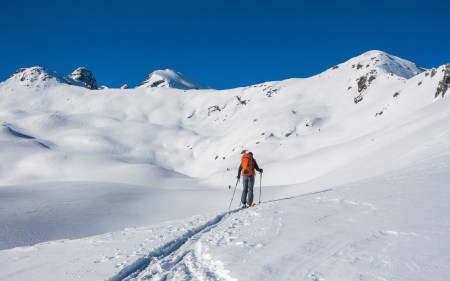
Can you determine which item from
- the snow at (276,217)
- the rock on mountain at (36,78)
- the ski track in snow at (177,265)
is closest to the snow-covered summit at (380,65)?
the snow at (276,217)

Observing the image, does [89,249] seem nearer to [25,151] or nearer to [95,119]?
[25,151]

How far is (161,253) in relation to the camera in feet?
22.8

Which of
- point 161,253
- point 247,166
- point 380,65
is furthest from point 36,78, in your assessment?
point 161,253

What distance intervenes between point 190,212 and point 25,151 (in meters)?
66.1

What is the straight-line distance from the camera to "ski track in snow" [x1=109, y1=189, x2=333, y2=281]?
5492 mm

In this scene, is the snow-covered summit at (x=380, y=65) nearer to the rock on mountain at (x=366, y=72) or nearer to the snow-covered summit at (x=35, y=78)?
the rock on mountain at (x=366, y=72)

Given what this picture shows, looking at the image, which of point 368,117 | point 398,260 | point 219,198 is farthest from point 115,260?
point 368,117

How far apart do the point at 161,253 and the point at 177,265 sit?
100 centimetres

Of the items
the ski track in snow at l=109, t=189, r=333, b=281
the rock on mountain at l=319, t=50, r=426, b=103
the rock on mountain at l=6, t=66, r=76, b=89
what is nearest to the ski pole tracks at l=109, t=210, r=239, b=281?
the ski track in snow at l=109, t=189, r=333, b=281

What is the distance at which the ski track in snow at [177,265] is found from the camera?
5492 mm

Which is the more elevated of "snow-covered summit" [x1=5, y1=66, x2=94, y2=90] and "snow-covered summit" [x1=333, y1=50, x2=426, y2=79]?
"snow-covered summit" [x1=5, y1=66, x2=94, y2=90]

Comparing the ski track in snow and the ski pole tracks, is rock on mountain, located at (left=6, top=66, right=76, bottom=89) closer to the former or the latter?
the ski pole tracks

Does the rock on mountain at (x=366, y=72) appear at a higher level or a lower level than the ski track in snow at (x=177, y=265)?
higher

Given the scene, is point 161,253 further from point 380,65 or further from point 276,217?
point 380,65
